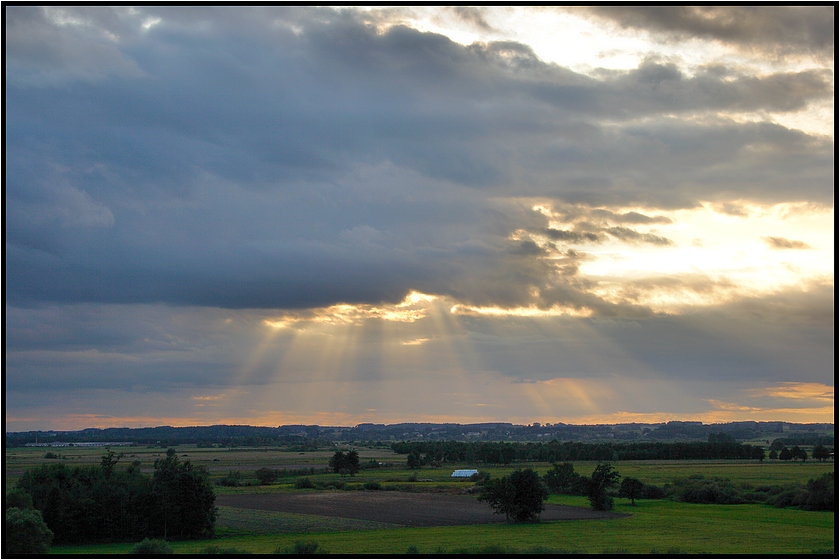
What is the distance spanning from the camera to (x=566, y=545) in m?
57.8

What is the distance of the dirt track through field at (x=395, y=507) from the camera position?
82106 millimetres

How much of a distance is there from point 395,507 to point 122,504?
3772 cm

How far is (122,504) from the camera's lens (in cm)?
6681

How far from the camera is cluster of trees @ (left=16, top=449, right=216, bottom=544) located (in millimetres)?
65000

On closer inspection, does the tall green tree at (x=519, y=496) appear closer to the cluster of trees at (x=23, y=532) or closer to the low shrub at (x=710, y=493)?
the low shrub at (x=710, y=493)

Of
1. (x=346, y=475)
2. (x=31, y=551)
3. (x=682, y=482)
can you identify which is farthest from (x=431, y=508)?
(x=346, y=475)

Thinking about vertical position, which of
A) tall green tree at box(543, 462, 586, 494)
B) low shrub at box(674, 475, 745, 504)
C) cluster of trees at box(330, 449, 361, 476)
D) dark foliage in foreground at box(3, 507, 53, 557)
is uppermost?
dark foliage in foreground at box(3, 507, 53, 557)

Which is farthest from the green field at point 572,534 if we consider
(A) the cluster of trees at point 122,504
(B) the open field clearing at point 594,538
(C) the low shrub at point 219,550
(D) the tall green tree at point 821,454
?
(D) the tall green tree at point 821,454

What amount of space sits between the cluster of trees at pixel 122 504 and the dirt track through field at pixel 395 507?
2004cm

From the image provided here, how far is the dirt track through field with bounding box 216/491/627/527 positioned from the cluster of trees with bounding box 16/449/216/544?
20039 mm

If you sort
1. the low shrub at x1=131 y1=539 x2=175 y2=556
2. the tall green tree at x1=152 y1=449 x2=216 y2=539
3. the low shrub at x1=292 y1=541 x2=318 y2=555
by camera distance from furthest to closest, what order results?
the tall green tree at x1=152 y1=449 x2=216 y2=539 < the low shrub at x1=292 y1=541 x2=318 y2=555 < the low shrub at x1=131 y1=539 x2=175 y2=556

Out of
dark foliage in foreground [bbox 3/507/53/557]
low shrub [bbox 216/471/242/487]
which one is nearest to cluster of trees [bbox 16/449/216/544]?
dark foliage in foreground [bbox 3/507/53/557]

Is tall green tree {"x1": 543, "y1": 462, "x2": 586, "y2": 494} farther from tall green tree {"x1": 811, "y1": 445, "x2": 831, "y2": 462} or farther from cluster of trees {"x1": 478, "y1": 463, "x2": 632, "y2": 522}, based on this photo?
tall green tree {"x1": 811, "y1": 445, "x2": 831, "y2": 462}

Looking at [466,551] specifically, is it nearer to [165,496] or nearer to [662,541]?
[662,541]
